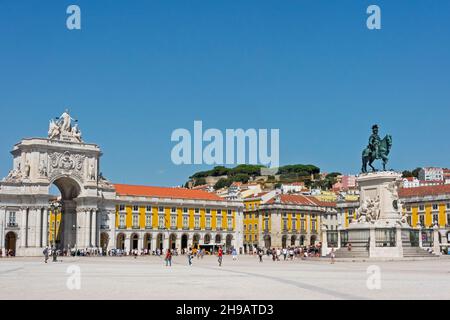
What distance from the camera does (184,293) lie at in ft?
55.8

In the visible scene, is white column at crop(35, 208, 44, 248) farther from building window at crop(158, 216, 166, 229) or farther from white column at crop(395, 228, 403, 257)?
white column at crop(395, 228, 403, 257)

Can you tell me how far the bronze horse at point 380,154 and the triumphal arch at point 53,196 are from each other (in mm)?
41489

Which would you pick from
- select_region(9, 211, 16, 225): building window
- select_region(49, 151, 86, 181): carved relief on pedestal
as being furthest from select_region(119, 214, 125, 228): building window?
select_region(9, 211, 16, 225): building window

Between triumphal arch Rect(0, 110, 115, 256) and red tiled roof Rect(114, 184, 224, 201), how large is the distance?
631 centimetres

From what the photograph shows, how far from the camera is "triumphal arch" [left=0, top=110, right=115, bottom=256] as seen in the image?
251ft

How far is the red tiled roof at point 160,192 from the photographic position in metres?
94.4

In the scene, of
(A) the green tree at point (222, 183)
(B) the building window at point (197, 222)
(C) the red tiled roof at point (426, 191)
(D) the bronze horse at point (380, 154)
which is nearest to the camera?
(D) the bronze horse at point (380, 154)

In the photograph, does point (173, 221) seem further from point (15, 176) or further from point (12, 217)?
point (12, 217)

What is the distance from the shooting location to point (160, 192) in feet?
321

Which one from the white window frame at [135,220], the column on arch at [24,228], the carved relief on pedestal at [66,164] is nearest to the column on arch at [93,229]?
the carved relief on pedestal at [66,164]

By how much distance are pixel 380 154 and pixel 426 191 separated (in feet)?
162

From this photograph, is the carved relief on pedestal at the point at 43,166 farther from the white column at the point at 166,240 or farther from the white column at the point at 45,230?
the white column at the point at 166,240

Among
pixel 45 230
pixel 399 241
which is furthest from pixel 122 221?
pixel 399 241
